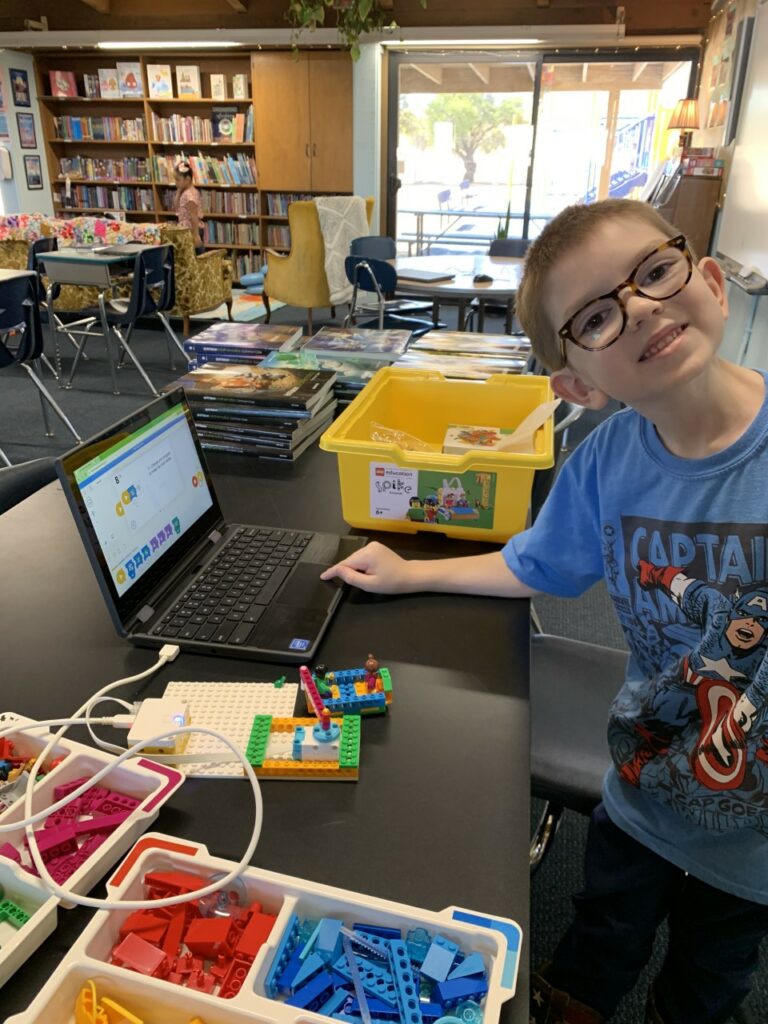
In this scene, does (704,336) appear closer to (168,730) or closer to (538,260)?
(538,260)

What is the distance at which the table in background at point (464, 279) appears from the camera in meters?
3.86

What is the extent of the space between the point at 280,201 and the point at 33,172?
2.85m

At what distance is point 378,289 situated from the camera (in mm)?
4285

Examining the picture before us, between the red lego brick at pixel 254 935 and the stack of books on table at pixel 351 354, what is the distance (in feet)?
4.18

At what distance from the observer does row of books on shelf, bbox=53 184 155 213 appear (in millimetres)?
7703

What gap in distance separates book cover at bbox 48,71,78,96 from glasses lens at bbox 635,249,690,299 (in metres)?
8.70

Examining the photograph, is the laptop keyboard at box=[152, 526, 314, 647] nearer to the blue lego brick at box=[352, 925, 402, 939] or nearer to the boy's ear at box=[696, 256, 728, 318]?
the blue lego brick at box=[352, 925, 402, 939]

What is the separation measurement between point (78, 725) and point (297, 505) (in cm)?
61

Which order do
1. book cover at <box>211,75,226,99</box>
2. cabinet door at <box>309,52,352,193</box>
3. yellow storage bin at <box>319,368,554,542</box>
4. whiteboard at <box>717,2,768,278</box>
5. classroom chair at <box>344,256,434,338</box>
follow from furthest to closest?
book cover at <box>211,75,226,99</box> < cabinet door at <box>309,52,352,193</box> < classroom chair at <box>344,256,434,338</box> < whiteboard at <box>717,2,768,278</box> < yellow storage bin at <box>319,368,554,542</box>

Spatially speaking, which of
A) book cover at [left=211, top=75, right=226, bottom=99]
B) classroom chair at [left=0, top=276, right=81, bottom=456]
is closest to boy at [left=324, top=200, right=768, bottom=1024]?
classroom chair at [left=0, top=276, right=81, bottom=456]

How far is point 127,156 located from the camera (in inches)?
305

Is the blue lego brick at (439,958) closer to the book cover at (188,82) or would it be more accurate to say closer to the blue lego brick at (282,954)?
the blue lego brick at (282,954)

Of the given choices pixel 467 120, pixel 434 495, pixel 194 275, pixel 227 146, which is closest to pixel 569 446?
pixel 434 495

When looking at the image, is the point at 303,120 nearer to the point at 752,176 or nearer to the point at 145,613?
the point at 752,176
